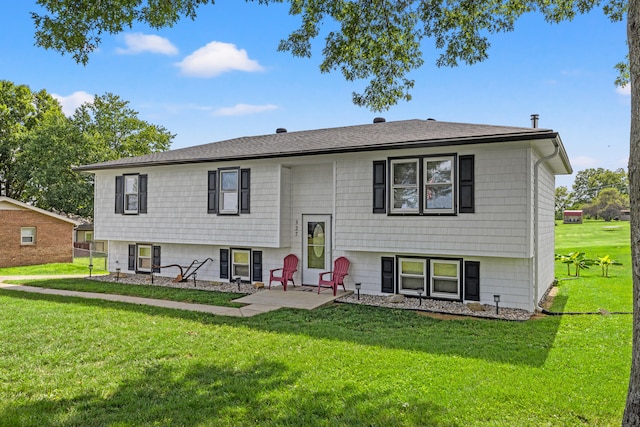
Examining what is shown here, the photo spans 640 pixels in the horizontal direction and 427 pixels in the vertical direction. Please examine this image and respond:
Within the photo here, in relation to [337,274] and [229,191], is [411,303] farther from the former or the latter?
[229,191]

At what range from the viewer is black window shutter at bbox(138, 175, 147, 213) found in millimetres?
14406

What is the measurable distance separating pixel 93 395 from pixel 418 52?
7.67m

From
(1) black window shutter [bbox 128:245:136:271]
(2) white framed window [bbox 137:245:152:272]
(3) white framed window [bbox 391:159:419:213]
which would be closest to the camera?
(3) white framed window [bbox 391:159:419:213]

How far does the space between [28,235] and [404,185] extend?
64.4 ft

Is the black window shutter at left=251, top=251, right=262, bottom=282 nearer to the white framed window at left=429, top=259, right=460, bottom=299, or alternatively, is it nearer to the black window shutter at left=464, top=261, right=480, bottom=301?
the white framed window at left=429, top=259, right=460, bottom=299

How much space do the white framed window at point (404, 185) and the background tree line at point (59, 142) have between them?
2622 centimetres

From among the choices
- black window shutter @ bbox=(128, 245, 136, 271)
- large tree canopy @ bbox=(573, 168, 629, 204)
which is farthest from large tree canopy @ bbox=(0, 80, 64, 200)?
large tree canopy @ bbox=(573, 168, 629, 204)

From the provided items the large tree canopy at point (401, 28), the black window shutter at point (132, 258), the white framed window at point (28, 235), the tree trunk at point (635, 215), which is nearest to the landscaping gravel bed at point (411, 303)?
the black window shutter at point (132, 258)

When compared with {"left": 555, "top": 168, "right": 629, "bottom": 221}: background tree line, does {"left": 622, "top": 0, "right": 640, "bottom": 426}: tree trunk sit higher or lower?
lower

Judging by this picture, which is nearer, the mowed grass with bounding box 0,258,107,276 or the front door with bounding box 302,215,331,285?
the front door with bounding box 302,215,331,285

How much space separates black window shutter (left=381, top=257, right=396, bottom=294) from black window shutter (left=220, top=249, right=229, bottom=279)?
517 cm

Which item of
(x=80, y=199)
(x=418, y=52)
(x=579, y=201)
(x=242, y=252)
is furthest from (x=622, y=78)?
(x=579, y=201)

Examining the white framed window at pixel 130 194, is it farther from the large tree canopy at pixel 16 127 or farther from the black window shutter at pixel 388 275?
the large tree canopy at pixel 16 127

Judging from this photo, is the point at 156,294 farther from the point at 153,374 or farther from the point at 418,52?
the point at 418,52
